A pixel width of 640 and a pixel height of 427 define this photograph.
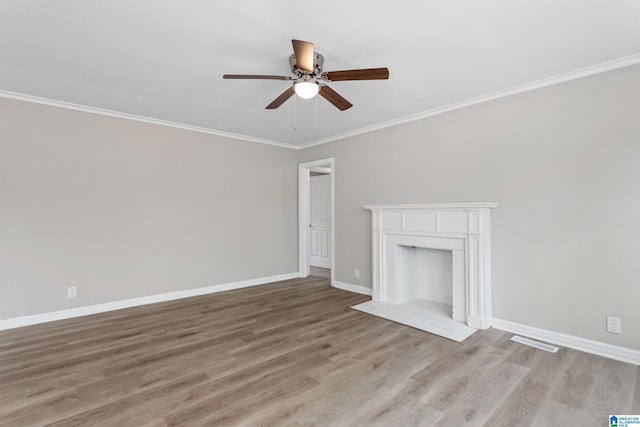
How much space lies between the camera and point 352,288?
4.85 m

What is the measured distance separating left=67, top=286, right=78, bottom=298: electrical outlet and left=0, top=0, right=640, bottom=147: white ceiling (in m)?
2.19

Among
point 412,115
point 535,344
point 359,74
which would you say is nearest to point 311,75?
point 359,74

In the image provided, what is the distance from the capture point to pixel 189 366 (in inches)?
97.7

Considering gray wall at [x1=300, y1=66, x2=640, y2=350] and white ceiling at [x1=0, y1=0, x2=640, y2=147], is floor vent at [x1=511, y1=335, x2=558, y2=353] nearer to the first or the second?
gray wall at [x1=300, y1=66, x2=640, y2=350]

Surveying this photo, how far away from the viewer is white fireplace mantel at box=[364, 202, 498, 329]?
3.25m

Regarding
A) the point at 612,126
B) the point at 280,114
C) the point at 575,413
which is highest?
the point at 280,114

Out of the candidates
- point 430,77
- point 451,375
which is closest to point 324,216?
point 430,77

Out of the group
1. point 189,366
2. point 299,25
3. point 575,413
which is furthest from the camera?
point 189,366

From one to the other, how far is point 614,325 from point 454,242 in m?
1.47

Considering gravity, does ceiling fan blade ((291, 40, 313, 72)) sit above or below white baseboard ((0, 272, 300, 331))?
above

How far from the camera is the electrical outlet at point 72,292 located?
11.9 ft

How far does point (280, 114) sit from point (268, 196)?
6.03ft

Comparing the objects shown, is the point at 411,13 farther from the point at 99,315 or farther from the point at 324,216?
the point at 324,216

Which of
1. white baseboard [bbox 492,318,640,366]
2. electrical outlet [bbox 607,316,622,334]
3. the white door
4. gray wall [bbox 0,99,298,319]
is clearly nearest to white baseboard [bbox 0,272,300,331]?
gray wall [bbox 0,99,298,319]
